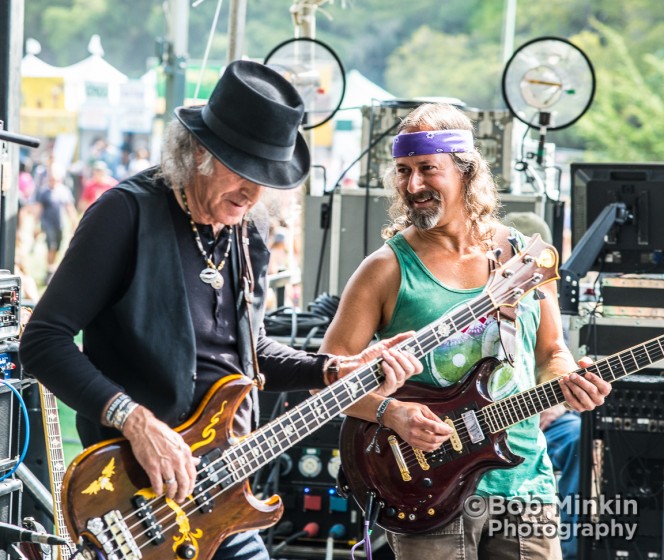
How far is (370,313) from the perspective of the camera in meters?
2.88

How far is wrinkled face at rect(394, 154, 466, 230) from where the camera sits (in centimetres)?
290

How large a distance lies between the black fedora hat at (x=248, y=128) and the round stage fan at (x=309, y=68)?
11.6 feet

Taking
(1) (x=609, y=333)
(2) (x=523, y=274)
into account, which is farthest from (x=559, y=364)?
(1) (x=609, y=333)

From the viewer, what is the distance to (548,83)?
19.3 ft

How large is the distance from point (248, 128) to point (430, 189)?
0.74 metres

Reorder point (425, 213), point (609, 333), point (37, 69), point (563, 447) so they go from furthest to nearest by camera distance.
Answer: point (37, 69) < point (563, 447) < point (609, 333) < point (425, 213)

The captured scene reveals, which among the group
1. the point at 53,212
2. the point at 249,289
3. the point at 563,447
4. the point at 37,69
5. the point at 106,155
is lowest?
the point at 563,447

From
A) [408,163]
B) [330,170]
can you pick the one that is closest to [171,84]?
[408,163]

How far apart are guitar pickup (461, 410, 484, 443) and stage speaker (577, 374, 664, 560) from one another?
5.63 ft

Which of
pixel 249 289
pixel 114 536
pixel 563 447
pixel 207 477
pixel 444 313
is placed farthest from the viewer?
pixel 563 447

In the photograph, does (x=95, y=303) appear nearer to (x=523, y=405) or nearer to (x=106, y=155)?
(x=523, y=405)

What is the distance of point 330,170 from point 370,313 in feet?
49.1

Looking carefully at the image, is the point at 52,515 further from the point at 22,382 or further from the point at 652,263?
the point at 652,263

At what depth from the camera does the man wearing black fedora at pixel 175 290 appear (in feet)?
7.25
